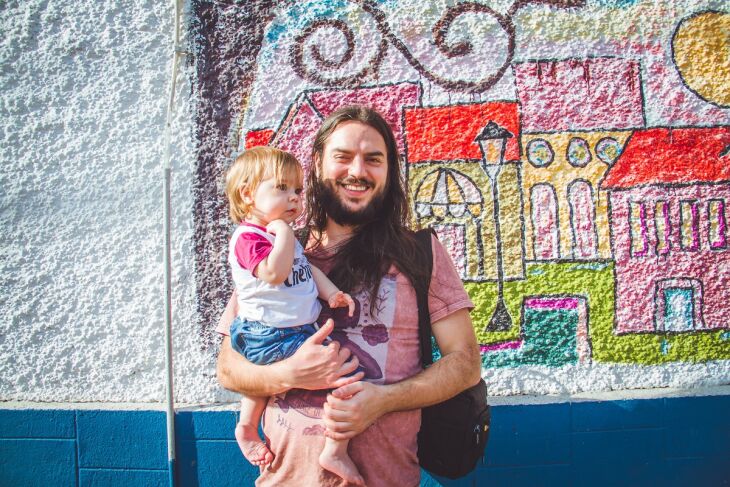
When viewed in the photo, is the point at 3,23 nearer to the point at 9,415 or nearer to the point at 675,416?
the point at 9,415

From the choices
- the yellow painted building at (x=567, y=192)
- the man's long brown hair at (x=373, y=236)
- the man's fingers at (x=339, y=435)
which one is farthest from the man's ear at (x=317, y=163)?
the yellow painted building at (x=567, y=192)

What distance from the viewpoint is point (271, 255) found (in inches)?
54.0

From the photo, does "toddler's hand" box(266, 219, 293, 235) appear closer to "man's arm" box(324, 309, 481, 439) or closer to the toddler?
the toddler

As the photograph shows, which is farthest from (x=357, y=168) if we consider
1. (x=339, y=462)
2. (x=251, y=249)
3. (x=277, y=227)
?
(x=339, y=462)

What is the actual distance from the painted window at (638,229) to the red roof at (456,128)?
68 centimetres

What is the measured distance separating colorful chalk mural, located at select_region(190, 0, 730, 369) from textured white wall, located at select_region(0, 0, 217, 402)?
41 centimetres

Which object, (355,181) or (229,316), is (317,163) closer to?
(355,181)

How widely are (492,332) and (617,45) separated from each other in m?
1.51

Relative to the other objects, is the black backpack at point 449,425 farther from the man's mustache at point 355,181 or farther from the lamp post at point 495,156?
the lamp post at point 495,156

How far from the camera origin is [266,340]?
1.42 m

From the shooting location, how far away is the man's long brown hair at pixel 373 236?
1500mm

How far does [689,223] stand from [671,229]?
0.31ft

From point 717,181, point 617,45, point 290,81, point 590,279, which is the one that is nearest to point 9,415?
point 290,81

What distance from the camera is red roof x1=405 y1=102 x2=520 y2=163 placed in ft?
7.66
